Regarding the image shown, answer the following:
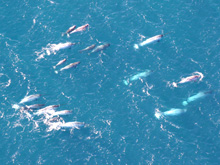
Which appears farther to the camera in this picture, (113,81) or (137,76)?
(137,76)

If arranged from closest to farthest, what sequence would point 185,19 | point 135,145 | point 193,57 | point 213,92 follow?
point 135,145
point 213,92
point 193,57
point 185,19

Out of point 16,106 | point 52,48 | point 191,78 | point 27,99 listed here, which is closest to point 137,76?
point 191,78

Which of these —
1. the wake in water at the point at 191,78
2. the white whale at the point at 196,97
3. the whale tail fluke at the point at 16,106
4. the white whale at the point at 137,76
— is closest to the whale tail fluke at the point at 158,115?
the white whale at the point at 196,97

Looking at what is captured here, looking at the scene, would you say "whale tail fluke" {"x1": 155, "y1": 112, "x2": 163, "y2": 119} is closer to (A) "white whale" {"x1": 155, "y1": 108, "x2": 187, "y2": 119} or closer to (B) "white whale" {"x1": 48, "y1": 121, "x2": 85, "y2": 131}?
(A) "white whale" {"x1": 155, "y1": 108, "x2": 187, "y2": 119}

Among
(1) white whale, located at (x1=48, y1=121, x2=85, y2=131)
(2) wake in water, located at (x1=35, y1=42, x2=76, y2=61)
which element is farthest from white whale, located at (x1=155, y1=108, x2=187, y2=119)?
(2) wake in water, located at (x1=35, y1=42, x2=76, y2=61)

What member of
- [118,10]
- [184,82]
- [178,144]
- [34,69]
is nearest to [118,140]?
[178,144]

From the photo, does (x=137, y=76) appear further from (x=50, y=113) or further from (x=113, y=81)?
(x=50, y=113)

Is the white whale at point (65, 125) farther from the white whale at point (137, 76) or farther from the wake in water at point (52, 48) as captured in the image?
the wake in water at point (52, 48)

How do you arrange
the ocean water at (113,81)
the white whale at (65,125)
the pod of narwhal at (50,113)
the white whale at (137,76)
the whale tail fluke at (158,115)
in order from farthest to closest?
the white whale at (137,76) → the whale tail fluke at (158,115) → the pod of narwhal at (50,113) → the white whale at (65,125) → the ocean water at (113,81)

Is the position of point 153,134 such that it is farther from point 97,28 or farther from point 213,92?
point 97,28
